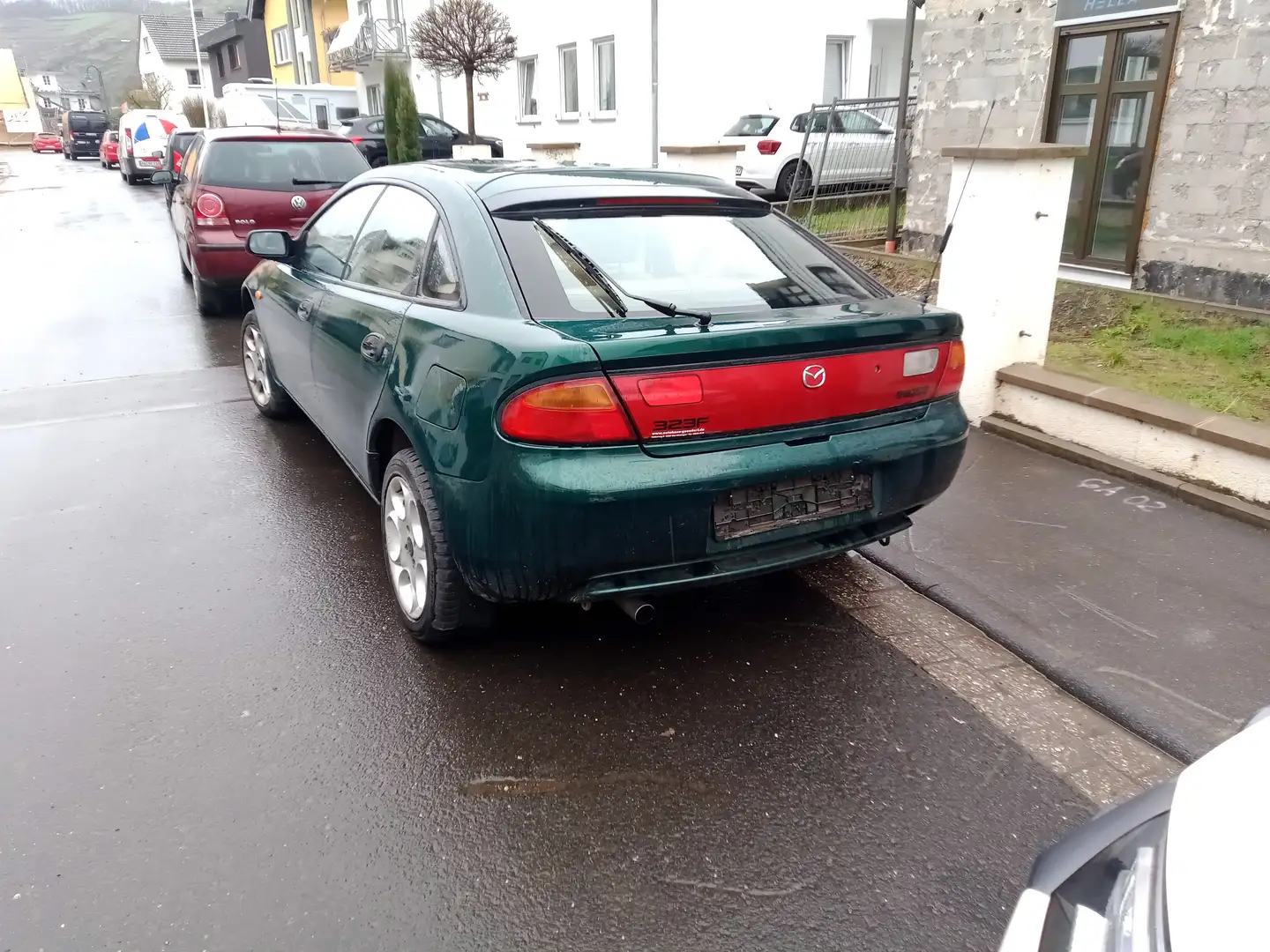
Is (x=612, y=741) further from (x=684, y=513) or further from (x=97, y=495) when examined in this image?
(x=97, y=495)

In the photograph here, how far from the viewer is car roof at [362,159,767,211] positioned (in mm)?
3467

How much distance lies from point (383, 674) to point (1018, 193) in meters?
4.35

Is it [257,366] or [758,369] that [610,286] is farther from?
[257,366]

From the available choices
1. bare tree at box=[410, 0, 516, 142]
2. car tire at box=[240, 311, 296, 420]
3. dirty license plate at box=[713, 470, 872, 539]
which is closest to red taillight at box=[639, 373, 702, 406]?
dirty license plate at box=[713, 470, 872, 539]

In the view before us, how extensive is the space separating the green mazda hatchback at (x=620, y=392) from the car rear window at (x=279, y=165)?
5.88m

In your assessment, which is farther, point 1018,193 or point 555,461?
point 1018,193

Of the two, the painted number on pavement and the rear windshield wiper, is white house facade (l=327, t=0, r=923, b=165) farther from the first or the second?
the rear windshield wiper

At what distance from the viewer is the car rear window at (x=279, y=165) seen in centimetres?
906

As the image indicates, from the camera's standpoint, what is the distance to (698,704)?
316 cm

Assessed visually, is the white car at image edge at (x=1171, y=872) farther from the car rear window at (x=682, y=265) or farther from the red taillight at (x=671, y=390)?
the car rear window at (x=682, y=265)

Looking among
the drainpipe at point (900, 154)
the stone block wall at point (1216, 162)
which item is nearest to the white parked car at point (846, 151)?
the drainpipe at point (900, 154)

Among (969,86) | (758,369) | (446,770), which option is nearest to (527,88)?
(969,86)

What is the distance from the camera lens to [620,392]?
2.77m

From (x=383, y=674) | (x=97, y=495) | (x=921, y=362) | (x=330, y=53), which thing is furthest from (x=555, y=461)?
(x=330, y=53)
